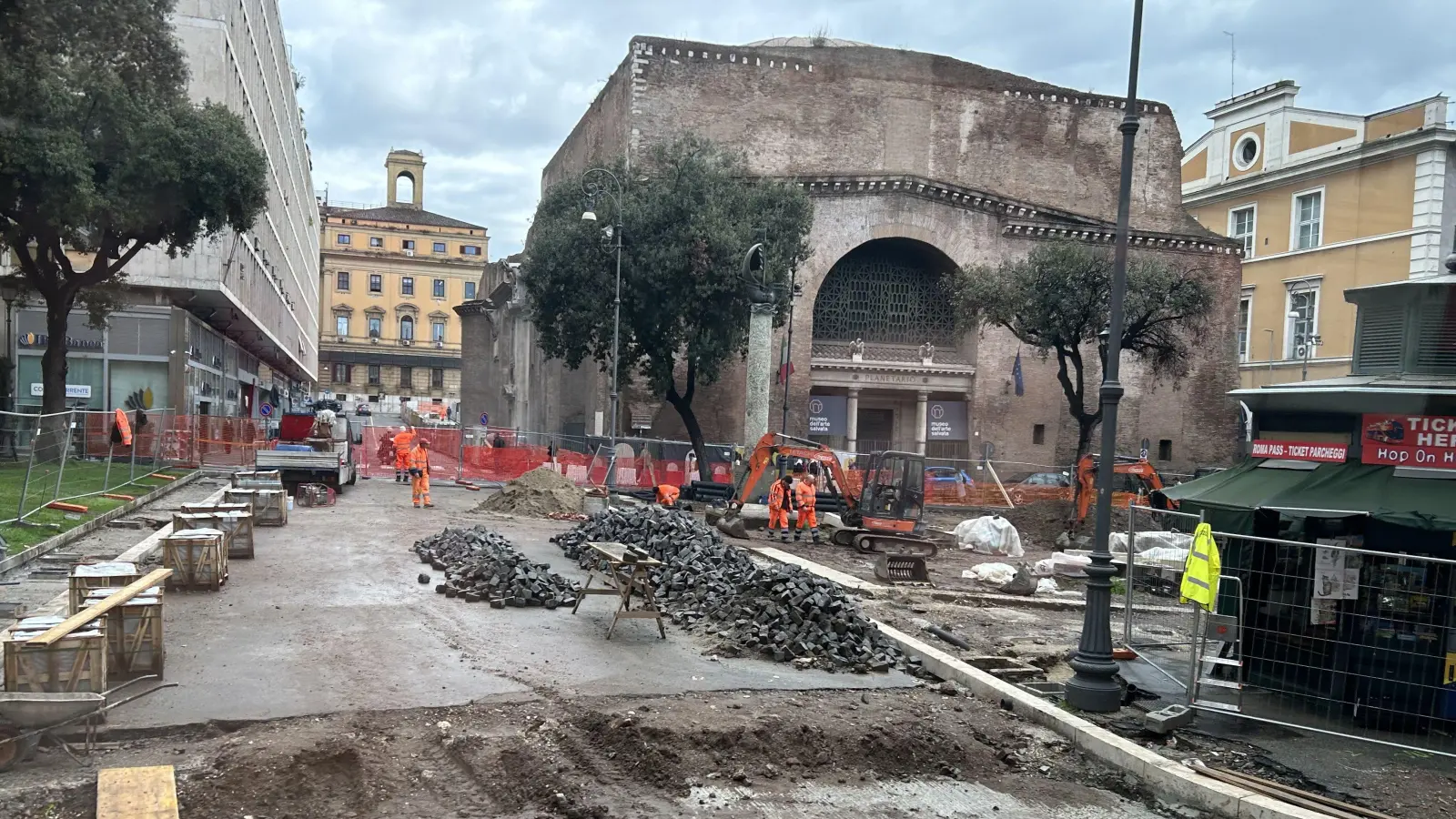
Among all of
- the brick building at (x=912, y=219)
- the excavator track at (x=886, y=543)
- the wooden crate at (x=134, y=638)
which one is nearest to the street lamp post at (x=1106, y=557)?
the wooden crate at (x=134, y=638)

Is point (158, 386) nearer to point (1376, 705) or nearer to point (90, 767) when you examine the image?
point (90, 767)

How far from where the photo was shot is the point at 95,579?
26.2 ft

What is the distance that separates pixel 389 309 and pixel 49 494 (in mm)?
75299

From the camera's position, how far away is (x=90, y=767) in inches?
232

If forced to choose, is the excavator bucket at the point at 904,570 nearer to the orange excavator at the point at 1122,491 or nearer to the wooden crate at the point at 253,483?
the orange excavator at the point at 1122,491

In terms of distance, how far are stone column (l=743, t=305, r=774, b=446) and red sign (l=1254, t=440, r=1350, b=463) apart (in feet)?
52.7

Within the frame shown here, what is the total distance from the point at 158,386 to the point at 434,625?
23020mm

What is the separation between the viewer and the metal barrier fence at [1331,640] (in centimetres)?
753

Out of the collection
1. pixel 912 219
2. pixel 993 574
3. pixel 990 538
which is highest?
pixel 912 219

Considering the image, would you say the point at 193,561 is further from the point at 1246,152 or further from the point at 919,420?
the point at 1246,152

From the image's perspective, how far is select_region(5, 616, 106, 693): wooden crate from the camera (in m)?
6.03

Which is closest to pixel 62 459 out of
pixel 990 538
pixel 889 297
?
pixel 990 538

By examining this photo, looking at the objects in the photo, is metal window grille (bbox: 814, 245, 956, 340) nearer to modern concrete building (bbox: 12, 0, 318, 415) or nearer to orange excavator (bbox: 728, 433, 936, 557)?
orange excavator (bbox: 728, 433, 936, 557)

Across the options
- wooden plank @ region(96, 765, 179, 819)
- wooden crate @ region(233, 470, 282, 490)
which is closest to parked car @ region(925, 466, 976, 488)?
wooden crate @ region(233, 470, 282, 490)
